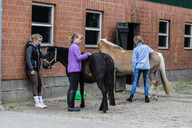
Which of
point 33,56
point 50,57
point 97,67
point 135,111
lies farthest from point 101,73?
point 33,56

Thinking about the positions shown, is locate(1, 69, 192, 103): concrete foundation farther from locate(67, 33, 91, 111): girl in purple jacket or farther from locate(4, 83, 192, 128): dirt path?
locate(67, 33, 91, 111): girl in purple jacket

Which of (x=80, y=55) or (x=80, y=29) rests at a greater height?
(x=80, y=29)

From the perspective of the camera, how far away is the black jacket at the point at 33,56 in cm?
1031

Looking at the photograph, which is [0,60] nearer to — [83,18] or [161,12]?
[83,18]

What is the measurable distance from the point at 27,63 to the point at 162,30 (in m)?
9.32

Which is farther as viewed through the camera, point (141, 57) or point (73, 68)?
point (141, 57)

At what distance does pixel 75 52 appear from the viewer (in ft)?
30.3

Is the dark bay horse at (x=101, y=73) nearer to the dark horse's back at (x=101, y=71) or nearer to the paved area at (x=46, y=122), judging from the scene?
the dark horse's back at (x=101, y=71)

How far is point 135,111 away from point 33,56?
3.17 m

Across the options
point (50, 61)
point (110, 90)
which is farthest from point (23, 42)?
point (110, 90)

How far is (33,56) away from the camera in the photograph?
10.4 meters

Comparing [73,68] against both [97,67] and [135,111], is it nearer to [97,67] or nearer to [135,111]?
[97,67]

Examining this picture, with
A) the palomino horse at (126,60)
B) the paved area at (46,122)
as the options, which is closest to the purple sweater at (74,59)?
the paved area at (46,122)

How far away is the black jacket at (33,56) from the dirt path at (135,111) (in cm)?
109
